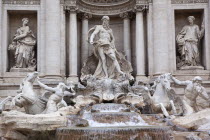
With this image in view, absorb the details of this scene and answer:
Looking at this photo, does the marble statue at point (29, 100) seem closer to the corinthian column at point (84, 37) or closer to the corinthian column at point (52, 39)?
the corinthian column at point (52, 39)

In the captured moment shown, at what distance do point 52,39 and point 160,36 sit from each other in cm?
563

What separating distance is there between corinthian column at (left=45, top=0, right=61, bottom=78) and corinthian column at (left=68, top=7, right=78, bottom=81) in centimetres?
69

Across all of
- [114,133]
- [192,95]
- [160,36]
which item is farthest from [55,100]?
[160,36]

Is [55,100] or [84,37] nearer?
[55,100]

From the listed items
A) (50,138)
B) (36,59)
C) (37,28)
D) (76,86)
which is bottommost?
(50,138)

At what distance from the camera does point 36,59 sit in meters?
18.7

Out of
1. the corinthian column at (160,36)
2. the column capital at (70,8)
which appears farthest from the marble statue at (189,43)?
the column capital at (70,8)

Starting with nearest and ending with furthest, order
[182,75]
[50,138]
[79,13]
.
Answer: [50,138], [182,75], [79,13]

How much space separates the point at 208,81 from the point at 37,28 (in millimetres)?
9464

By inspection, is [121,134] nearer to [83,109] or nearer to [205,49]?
[83,109]

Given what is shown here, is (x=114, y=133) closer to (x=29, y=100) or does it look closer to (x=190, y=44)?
(x=29, y=100)

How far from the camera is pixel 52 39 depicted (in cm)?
1778

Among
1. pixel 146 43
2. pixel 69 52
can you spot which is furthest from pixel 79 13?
pixel 146 43

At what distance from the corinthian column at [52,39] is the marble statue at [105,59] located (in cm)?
154
